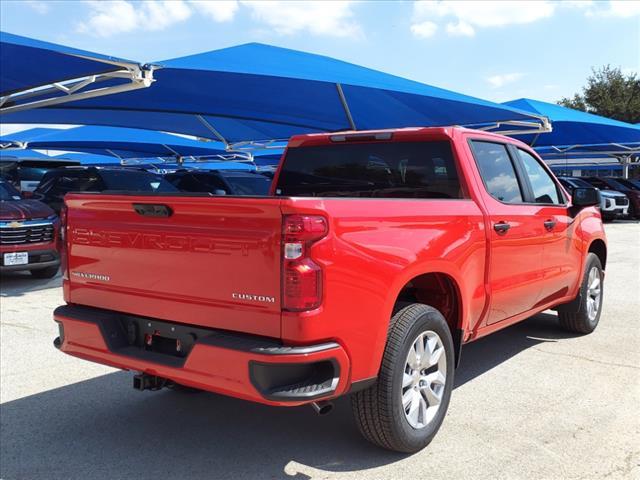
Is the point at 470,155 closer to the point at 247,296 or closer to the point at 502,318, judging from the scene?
the point at 502,318

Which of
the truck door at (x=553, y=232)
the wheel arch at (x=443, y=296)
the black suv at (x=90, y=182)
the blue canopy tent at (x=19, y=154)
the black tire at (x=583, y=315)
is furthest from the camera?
the blue canopy tent at (x=19, y=154)

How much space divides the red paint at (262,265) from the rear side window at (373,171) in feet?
0.48

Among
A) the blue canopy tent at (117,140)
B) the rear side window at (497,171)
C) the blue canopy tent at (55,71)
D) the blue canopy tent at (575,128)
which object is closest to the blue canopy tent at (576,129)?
the blue canopy tent at (575,128)

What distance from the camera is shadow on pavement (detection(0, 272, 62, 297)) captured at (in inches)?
336


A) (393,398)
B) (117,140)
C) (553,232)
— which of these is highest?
(117,140)

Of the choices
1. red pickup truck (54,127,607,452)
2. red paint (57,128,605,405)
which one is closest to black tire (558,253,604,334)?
red pickup truck (54,127,607,452)

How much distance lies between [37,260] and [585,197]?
7.59 meters

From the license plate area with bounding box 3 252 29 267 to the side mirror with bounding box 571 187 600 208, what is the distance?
7.46m

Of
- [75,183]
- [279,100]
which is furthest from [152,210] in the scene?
[279,100]

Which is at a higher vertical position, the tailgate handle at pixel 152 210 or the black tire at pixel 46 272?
the tailgate handle at pixel 152 210

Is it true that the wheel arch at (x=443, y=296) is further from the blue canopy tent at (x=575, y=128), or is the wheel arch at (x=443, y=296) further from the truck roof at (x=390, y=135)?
the blue canopy tent at (x=575, y=128)

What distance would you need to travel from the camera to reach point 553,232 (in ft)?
16.6

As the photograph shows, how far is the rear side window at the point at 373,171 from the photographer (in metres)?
4.21

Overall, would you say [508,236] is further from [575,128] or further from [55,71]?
[575,128]
